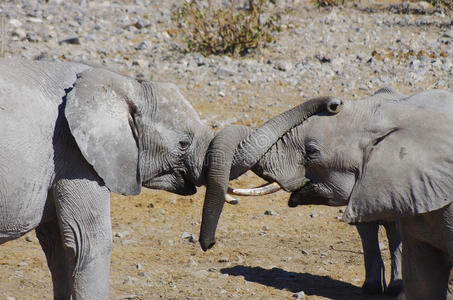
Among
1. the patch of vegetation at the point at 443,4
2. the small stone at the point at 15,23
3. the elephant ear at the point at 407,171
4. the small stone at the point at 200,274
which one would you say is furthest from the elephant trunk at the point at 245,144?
the patch of vegetation at the point at 443,4

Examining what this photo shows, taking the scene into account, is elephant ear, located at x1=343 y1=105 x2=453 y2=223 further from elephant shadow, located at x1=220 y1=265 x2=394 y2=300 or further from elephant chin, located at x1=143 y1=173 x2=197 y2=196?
elephant shadow, located at x1=220 y1=265 x2=394 y2=300

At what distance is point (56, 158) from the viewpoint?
388cm

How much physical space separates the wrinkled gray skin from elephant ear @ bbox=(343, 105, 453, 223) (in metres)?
1.06

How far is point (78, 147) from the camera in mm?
3879

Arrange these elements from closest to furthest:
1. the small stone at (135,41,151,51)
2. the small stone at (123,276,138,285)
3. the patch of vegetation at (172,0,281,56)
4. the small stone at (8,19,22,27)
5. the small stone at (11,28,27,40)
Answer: the small stone at (123,276,138,285) → the patch of vegetation at (172,0,281,56) → the small stone at (11,28,27,40) → the small stone at (135,41,151,51) → the small stone at (8,19,22,27)

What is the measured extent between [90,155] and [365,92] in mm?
7337

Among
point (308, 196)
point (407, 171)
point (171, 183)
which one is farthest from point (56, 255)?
point (407, 171)

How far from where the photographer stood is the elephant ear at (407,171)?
3.79 m

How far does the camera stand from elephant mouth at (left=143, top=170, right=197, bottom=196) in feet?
14.3

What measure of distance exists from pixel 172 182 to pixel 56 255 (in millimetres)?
838

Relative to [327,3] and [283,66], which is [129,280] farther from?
[327,3]

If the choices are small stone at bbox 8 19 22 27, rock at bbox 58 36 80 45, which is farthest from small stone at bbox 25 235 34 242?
small stone at bbox 8 19 22 27

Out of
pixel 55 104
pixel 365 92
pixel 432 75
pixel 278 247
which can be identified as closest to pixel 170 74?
pixel 365 92

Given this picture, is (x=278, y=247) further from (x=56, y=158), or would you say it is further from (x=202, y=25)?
(x=202, y=25)
